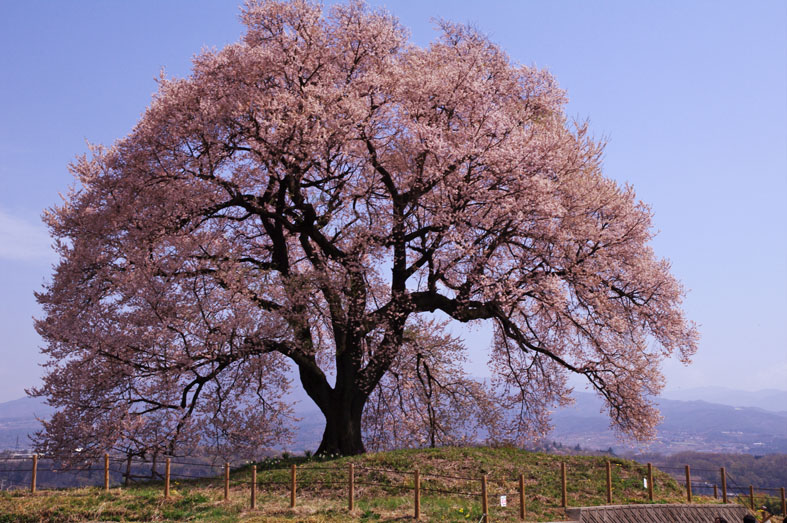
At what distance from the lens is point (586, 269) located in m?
24.6

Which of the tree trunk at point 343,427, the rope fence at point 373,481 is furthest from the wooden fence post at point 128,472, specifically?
the tree trunk at point 343,427

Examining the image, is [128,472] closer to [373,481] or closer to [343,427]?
[343,427]

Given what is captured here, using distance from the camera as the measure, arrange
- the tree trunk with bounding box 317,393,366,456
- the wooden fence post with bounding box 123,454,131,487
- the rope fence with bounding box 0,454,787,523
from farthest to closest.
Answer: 1. the tree trunk with bounding box 317,393,366,456
2. the wooden fence post with bounding box 123,454,131,487
3. the rope fence with bounding box 0,454,787,523

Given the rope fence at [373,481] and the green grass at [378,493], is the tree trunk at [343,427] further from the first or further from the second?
the rope fence at [373,481]

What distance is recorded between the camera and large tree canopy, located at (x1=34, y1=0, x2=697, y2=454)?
23.4 meters

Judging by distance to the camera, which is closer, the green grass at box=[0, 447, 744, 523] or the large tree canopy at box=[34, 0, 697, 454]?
the green grass at box=[0, 447, 744, 523]

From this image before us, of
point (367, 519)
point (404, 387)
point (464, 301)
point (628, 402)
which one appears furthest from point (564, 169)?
point (367, 519)

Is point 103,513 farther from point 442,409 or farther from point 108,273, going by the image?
point 442,409

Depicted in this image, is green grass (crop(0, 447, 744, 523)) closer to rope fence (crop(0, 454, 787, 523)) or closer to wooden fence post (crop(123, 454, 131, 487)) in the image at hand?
rope fence (crop(0, 454, 787, 523))

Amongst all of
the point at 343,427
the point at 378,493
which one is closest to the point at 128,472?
the point at 343,427

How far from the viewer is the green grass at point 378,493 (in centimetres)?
1792

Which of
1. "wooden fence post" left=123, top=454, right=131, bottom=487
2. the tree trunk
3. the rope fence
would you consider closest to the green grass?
the rope fence

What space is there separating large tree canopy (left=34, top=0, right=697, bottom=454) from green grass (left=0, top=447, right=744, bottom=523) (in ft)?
10.0

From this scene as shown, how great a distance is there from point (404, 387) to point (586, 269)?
938cm
